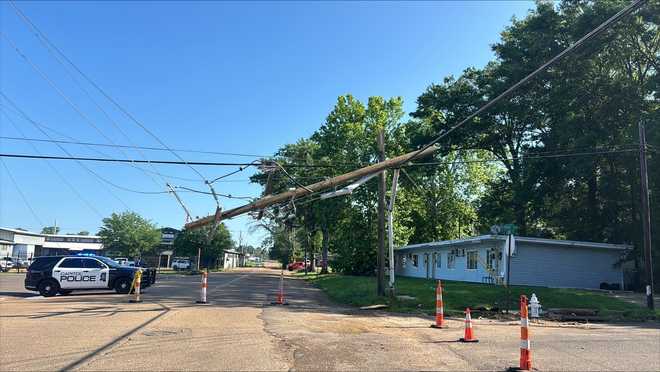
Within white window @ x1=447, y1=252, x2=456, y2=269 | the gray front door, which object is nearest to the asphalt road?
white window @ x1=447, y1=252, x2=456, y2=269

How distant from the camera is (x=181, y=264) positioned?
231 ft

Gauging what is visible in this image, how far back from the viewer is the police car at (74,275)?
2209 cm

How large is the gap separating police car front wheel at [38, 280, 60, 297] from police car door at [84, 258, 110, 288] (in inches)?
52.1

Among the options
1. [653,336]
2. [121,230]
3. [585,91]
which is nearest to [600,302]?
[653,336]

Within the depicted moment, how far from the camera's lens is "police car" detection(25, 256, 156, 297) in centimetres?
2209

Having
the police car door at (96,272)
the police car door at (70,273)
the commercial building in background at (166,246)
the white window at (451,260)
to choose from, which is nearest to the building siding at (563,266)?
the white window at (451,260)

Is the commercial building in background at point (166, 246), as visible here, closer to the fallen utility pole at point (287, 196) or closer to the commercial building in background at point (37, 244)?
the commercial building in background at point (37, 244)

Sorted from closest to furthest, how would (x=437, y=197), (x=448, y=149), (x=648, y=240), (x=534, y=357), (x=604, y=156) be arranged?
(x=534, y=357)
(x=648, y=240)
(x=604, y=156)
(x=448, y=149)
(x=437, y=197)

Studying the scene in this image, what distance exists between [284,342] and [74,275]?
16080mm

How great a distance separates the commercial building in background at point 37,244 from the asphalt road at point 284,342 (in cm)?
5147

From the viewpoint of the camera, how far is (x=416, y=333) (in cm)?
1212

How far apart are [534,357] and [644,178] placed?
46.6ft

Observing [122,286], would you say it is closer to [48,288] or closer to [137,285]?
[48,288]

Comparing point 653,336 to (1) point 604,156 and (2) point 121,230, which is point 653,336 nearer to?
(1) point 604,156
